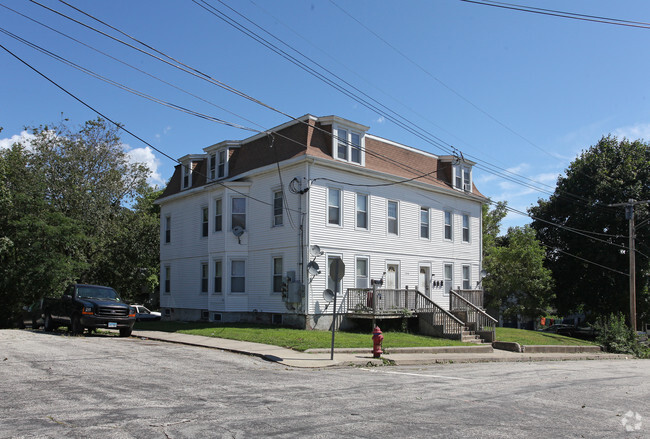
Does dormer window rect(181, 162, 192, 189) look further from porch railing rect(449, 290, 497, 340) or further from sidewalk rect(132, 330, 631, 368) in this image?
porch railing rect(449, 290, 497, 340)

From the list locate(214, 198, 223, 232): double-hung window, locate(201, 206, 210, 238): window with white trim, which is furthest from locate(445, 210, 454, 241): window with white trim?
locate(201, 206, 210, 238): window with white trim

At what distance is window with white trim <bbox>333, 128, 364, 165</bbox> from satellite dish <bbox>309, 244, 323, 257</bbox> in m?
4.13

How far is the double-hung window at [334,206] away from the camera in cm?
2319

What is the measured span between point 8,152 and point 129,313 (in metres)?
21.5

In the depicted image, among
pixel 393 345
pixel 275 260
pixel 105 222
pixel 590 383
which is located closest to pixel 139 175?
pixel 105 222

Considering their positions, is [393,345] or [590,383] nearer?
[590,383]

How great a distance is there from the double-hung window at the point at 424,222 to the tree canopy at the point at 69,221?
16.6m

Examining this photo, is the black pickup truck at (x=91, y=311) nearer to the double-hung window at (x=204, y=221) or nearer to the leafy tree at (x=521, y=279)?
the double-hung window at (x=204, y=221)

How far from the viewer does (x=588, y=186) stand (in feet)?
134

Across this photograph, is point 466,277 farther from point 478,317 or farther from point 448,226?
point 478,317

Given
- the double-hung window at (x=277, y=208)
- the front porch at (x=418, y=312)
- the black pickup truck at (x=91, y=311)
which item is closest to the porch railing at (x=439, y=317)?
the front porch at (x=418, y=312)

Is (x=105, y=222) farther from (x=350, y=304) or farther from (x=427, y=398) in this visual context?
(x=427, y=398)

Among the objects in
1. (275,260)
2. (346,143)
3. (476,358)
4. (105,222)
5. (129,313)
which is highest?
(346,143)

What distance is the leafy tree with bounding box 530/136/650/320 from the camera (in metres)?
38.7
